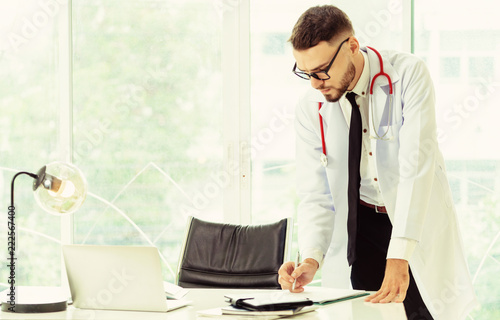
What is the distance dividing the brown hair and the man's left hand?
0.76 m

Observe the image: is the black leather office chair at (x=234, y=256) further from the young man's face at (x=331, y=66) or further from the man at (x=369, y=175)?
the young man's face at (x=331, y=66)

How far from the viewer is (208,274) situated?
2539 millimetres

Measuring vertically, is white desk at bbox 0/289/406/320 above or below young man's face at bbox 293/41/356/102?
below

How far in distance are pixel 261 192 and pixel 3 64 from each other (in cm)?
190

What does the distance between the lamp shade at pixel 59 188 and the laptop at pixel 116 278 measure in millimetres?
126

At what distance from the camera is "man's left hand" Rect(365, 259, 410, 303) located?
1.72m

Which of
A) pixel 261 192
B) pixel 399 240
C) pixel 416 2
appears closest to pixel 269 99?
pixel 261 192

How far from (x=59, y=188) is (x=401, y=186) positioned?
41.6 inches

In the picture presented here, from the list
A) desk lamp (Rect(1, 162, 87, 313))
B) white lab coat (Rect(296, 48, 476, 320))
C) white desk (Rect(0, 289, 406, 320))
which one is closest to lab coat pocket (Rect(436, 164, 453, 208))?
white lab coat (Rect(296, 48, 476, 320))

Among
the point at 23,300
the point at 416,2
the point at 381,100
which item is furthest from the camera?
the point at 416,2

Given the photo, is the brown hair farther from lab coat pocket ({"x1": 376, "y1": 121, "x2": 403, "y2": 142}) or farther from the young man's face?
lab coat pocket ({"x1": 376, "y1": 121, "x2": 403, "y2": 142})

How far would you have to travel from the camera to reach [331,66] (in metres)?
2.03

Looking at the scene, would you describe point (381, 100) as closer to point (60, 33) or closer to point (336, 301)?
point (336, 301)

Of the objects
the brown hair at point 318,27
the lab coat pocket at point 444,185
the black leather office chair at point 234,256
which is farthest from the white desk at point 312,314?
the brown hair at point 318,27
